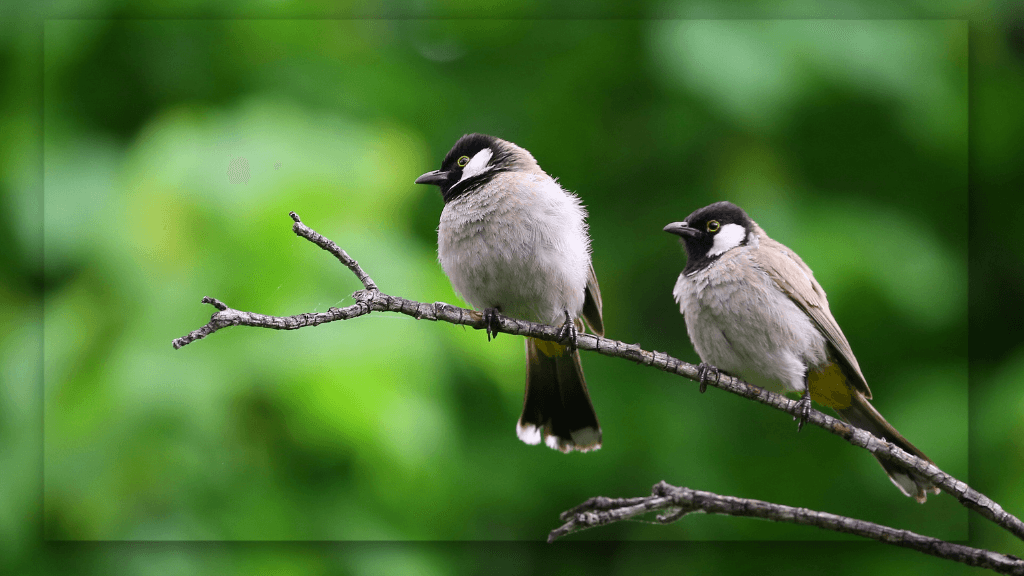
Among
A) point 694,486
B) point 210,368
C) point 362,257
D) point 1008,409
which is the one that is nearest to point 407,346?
point 362,257

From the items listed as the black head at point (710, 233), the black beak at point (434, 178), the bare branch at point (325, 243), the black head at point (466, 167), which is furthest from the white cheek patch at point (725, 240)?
the bare branch at point (325, 243)

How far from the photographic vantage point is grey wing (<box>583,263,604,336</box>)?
200 cm

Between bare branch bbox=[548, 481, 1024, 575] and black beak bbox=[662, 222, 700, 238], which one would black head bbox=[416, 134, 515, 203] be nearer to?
black beak bbox=[662, 222, 700, 238]

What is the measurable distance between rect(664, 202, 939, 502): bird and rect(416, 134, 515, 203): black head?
0.51 metres

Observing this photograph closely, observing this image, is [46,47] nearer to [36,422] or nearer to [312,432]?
[36,422]

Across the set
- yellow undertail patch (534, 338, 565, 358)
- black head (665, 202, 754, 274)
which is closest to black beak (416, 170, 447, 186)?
yellow undertail patch (534, 338, 565, 358)

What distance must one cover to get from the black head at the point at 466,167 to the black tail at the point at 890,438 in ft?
3.47

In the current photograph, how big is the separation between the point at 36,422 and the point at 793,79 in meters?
2.97

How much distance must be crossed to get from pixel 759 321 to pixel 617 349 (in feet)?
1.95

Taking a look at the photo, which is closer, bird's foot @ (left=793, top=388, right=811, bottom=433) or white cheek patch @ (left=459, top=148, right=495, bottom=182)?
bird's foot @ (left=793, top=388, right=811, bottom=433)

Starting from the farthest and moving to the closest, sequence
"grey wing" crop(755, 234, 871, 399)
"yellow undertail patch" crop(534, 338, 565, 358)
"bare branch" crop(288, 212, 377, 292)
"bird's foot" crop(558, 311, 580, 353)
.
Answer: "yellow undertail patch" crop(534, 338, 565, 358) → "grey wing" crop(755, 234, 871, 399) → "bird's foot" crop(558, 311, 580, 353) → "bare branch" crop(288, 212, 377, 292)

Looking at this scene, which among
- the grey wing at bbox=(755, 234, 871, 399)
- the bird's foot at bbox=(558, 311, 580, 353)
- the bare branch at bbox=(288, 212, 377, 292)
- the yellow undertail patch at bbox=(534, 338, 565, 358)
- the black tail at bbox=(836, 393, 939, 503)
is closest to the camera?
the bare branch at bbox=(288, 212, 377, 292)

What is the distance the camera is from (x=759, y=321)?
190 centimetres

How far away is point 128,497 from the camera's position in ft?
8.60
